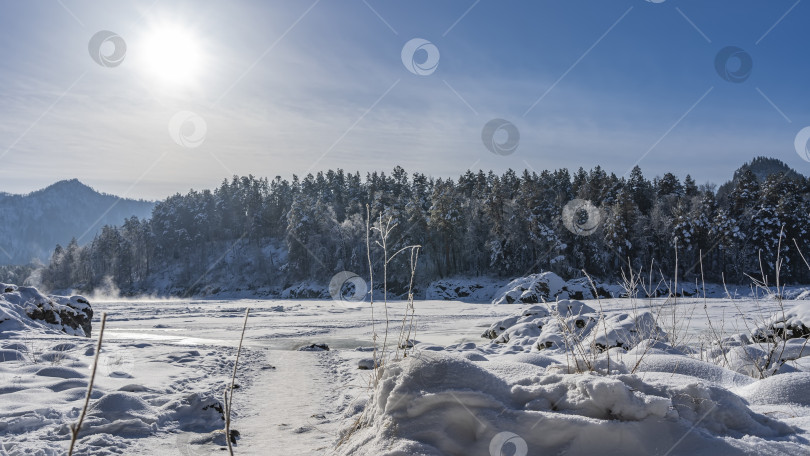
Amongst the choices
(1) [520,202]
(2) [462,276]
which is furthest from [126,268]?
(1) [520,202]

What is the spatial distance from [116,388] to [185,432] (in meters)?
1.91

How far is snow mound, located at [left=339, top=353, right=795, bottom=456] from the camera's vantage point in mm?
2514

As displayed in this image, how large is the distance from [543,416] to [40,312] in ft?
48.8

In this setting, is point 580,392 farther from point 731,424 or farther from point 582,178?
point 582,178

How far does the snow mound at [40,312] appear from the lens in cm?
1130

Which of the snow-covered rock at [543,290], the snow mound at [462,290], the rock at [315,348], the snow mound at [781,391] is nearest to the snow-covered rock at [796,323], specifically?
the snow mound at [781,391]

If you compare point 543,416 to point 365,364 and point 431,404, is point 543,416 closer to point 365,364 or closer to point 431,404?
point 431,404

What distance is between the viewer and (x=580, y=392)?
2.79 m

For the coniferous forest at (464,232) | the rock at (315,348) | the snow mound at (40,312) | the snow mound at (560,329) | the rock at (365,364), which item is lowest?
the rock at (315,348)

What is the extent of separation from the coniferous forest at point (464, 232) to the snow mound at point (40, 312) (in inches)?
862

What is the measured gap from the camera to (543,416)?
2648mm

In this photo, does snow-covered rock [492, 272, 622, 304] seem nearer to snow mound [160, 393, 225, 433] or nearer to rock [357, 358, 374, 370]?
rock [357, 358, 374, 370]

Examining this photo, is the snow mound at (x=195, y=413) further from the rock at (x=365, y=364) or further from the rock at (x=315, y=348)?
the rock at (x=315, y=348)

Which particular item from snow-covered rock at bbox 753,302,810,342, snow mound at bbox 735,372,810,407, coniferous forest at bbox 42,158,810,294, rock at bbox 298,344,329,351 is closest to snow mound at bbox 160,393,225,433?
snow mound at bbox 735,372,810,407
